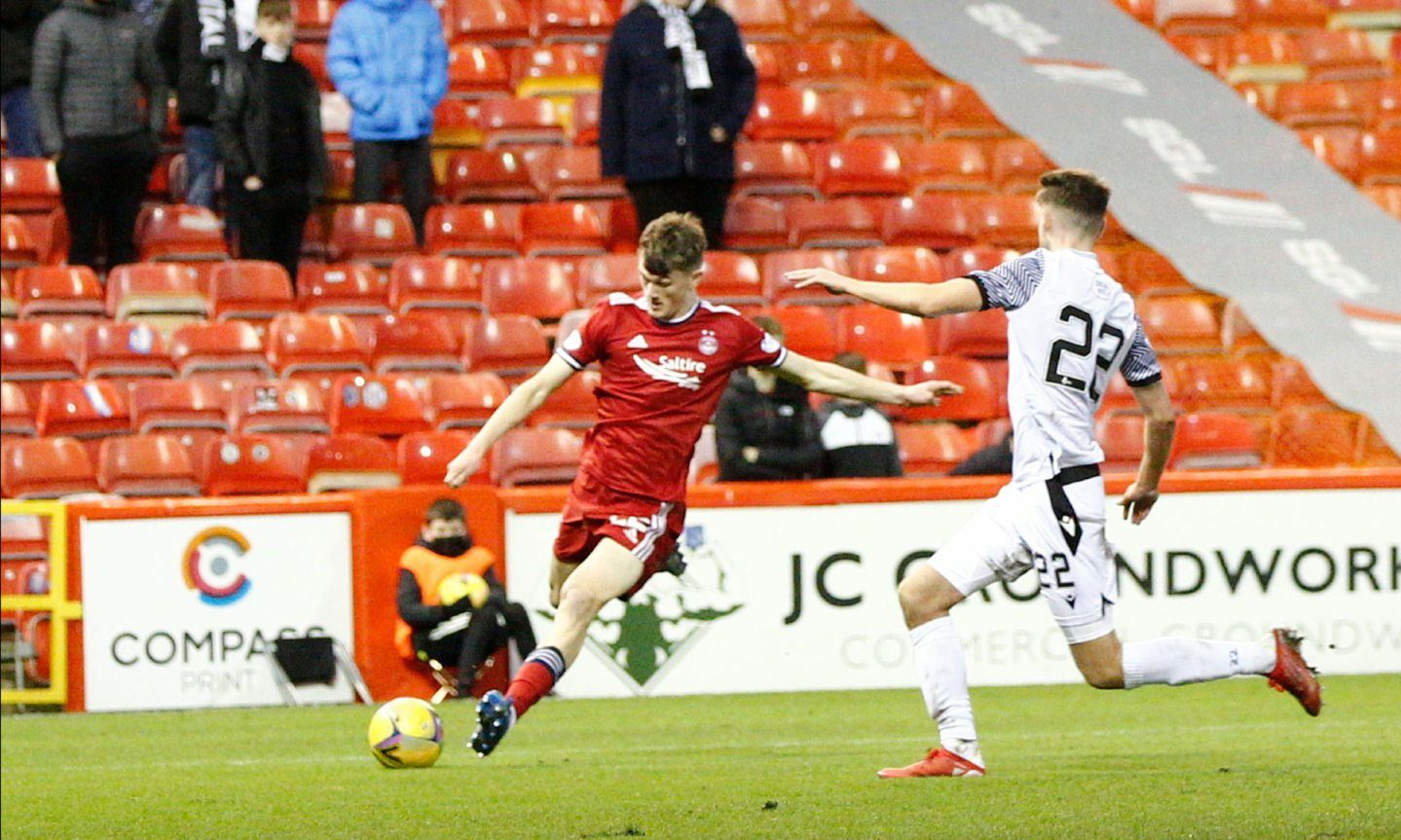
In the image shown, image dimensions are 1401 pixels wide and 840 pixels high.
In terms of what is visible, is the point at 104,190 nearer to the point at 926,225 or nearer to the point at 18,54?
the point at 18,54

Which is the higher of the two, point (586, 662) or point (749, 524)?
point (749, 524)

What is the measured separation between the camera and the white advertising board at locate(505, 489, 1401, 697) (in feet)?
36.6

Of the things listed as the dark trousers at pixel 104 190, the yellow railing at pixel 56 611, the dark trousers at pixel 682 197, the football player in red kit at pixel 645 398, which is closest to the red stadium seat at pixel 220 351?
the dark trousers at pixel 104 190

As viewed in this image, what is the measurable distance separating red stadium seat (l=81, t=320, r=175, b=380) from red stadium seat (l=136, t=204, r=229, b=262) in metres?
1.11

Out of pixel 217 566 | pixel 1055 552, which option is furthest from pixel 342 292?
pixel 1055 552

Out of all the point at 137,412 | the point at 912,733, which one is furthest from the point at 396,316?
the point at 912,733

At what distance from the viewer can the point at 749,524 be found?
11.2m

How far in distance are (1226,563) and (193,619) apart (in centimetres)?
522

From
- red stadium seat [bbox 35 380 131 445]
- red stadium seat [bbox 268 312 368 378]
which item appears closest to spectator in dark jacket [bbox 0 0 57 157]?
red stadium seat [bbox 35 380 131 445]

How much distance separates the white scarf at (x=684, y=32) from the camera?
44.6 ft

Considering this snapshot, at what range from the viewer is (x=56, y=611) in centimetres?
1099

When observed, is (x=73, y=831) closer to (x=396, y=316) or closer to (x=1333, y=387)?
(x=396, y=316)

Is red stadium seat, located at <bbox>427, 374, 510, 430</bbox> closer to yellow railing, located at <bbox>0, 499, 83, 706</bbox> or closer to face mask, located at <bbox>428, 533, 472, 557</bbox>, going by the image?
face mask, located at <bbox>428, 533, 472, 557</bbox>

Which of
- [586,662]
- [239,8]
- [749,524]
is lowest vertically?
[586,662]
